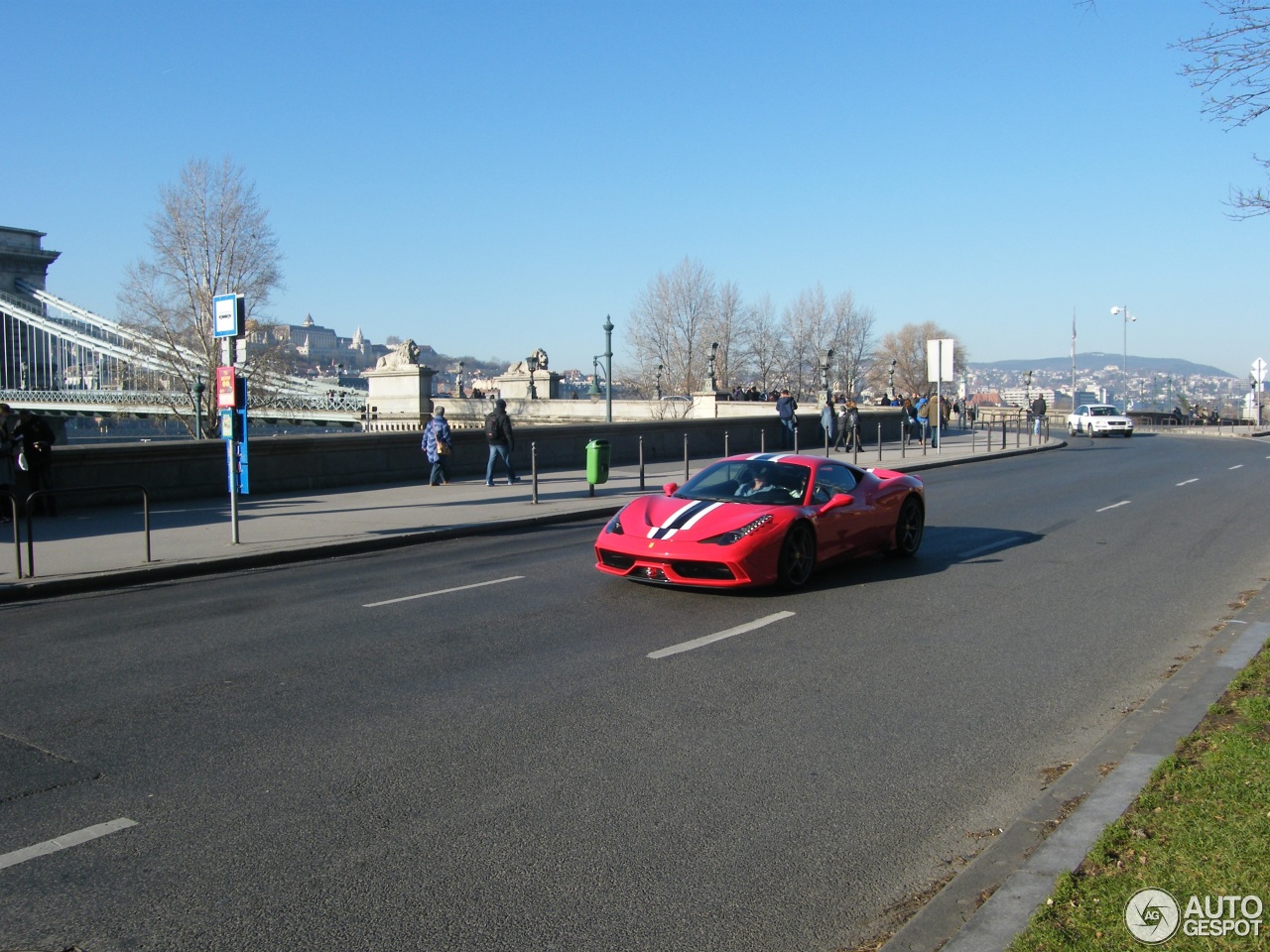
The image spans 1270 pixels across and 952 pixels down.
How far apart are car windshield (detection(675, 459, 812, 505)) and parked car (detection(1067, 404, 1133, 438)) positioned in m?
47.2

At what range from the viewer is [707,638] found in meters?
8.50

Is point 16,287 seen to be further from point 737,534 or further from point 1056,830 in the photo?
point 1056,830

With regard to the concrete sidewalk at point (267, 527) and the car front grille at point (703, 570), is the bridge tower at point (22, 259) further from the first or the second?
Result: the car front grille at point (703, 570)

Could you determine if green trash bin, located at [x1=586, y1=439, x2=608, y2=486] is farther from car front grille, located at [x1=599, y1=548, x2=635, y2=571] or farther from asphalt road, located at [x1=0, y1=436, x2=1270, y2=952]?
car front grille, located at [x1=599, y1=548, x2=635, y2=571]

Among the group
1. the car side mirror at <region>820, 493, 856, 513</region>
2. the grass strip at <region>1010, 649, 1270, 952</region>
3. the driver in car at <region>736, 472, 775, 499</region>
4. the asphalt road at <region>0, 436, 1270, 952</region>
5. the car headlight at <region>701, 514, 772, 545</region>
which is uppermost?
the driver in car at <region>736, 472, 775, 499</region>

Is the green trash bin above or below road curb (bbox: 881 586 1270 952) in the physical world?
above

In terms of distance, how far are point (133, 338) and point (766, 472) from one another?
4636 cm

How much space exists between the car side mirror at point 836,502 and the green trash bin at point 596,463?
8275 mm

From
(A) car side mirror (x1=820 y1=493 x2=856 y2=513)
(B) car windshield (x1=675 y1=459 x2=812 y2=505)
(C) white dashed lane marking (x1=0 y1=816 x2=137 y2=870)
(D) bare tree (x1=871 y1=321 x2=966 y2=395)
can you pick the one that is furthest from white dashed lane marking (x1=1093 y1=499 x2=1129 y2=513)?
(D) bare tree (x1=871 y1=321 x2=966 y2=395)

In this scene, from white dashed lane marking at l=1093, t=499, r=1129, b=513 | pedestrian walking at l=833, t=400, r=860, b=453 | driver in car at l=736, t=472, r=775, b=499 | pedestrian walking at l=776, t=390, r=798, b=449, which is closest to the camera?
driver in car at l=736, t=472, r=775, b=499

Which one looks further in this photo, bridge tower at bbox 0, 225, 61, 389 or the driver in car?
bridge tower at bbox 0, 225, 61, 389

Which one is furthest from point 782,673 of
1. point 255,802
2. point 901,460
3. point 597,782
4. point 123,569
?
A: point 901,460

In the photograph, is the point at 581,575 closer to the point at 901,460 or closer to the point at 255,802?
the point at 255,802

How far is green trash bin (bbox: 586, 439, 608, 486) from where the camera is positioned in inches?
754
